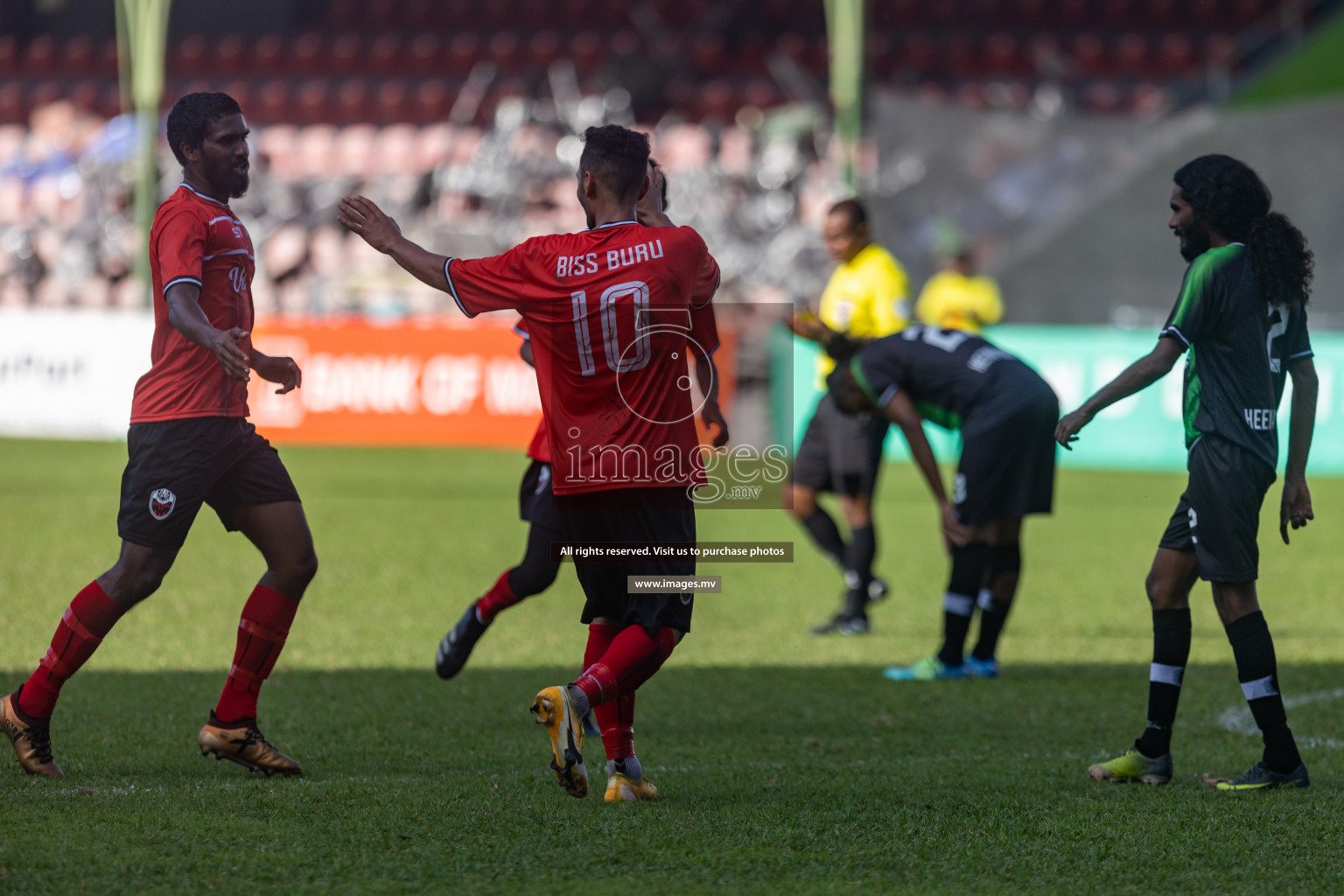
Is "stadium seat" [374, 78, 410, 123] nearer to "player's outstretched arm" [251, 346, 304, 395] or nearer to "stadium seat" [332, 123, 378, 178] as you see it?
"stadium seat" [332, 123, 378, 178]

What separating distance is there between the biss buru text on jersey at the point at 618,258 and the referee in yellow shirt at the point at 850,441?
10.9 ft

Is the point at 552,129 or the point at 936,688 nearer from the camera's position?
the point at 936,688

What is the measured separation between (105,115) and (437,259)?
25.9m

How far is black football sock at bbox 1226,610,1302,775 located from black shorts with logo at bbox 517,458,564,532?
2.18 meters

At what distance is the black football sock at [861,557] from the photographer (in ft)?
24.3

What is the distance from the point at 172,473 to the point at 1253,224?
3.03 meters

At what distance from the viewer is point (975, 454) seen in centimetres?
635

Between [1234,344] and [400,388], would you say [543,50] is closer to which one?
[400,388]

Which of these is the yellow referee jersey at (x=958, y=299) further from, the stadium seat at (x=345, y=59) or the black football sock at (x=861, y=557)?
the stadium seat at (x=345, y=59)

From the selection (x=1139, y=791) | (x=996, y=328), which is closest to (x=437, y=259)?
(x=1139, y=791)

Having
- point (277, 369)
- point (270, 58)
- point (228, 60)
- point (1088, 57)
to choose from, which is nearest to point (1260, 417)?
point (277, 369)

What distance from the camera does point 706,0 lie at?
26.8m

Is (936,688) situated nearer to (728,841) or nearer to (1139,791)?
(1139,791)

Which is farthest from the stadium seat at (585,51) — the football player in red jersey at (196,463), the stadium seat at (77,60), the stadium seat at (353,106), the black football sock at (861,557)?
the football player in red jersey at (196,463)
